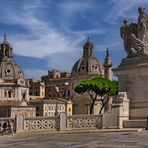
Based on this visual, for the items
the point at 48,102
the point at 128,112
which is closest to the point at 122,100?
the point at 128,112

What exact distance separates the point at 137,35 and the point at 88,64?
143 m

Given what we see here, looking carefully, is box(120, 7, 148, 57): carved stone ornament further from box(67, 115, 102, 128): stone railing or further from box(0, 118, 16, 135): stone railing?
box(0, 118, 16, 135): stone railing

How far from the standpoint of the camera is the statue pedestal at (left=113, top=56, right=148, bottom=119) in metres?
22.5

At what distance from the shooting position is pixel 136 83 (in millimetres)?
22828

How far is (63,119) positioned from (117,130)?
3.27 meters

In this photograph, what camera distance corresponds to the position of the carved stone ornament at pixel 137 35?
2335 centimetres

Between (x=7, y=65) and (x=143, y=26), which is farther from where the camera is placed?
(x=7, y=65)

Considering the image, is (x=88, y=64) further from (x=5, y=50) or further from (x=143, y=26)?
(x=143, y=26)

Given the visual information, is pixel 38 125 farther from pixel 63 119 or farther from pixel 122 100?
pixel 122 100

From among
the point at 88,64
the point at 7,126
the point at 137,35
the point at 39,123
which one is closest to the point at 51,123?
the point at 39,123

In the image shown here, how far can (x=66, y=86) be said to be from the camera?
18500 centimetres

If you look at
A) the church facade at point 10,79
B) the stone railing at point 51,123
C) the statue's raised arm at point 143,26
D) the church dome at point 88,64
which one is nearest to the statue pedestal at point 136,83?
the statue's raised arm at point 143,26

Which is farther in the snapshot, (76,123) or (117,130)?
(76,123)

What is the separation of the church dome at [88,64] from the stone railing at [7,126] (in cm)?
14065
